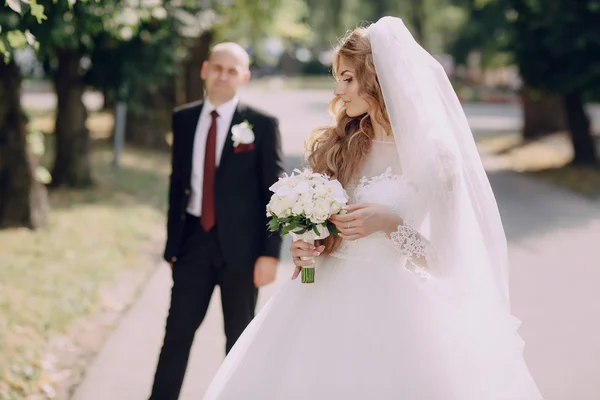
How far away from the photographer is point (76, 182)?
1484cm

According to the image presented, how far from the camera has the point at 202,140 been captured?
4.96 m

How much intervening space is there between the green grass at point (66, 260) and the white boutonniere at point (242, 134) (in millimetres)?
2251

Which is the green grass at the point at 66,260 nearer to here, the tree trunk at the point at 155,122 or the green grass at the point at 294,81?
the tree trunk at the point at 155,122

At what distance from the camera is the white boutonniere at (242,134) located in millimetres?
4844

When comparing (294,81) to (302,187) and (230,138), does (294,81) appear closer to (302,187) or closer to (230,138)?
(230,138)

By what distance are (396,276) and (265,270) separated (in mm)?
1421

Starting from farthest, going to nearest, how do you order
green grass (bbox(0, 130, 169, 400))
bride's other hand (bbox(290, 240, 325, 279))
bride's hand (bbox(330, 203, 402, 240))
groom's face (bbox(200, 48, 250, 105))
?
green grass (bbox(0, 130, 169, 400))
groom's face (bbox(200, 48, 250, 105))
bride's other hand (bbox(290, 240, 325, 279))
bride's hand (bbox(330, 203, 402, 240))

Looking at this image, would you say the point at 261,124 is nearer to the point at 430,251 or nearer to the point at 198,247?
the point at 198,247

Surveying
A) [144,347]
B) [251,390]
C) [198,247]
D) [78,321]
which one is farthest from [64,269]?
[251,390]

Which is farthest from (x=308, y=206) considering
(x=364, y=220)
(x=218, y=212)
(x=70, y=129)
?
(x=70, y=129)

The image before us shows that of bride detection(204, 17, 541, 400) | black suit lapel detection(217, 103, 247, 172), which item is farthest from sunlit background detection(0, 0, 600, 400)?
black suit lapel detection(217, 103, 247, 172)

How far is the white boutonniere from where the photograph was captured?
15.9 ft

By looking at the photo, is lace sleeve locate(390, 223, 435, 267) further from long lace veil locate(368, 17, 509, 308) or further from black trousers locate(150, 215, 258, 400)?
black trousers locate(150, 215, 258, 400)

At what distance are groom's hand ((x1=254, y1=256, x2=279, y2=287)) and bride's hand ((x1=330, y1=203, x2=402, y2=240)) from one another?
1359 millimetres
